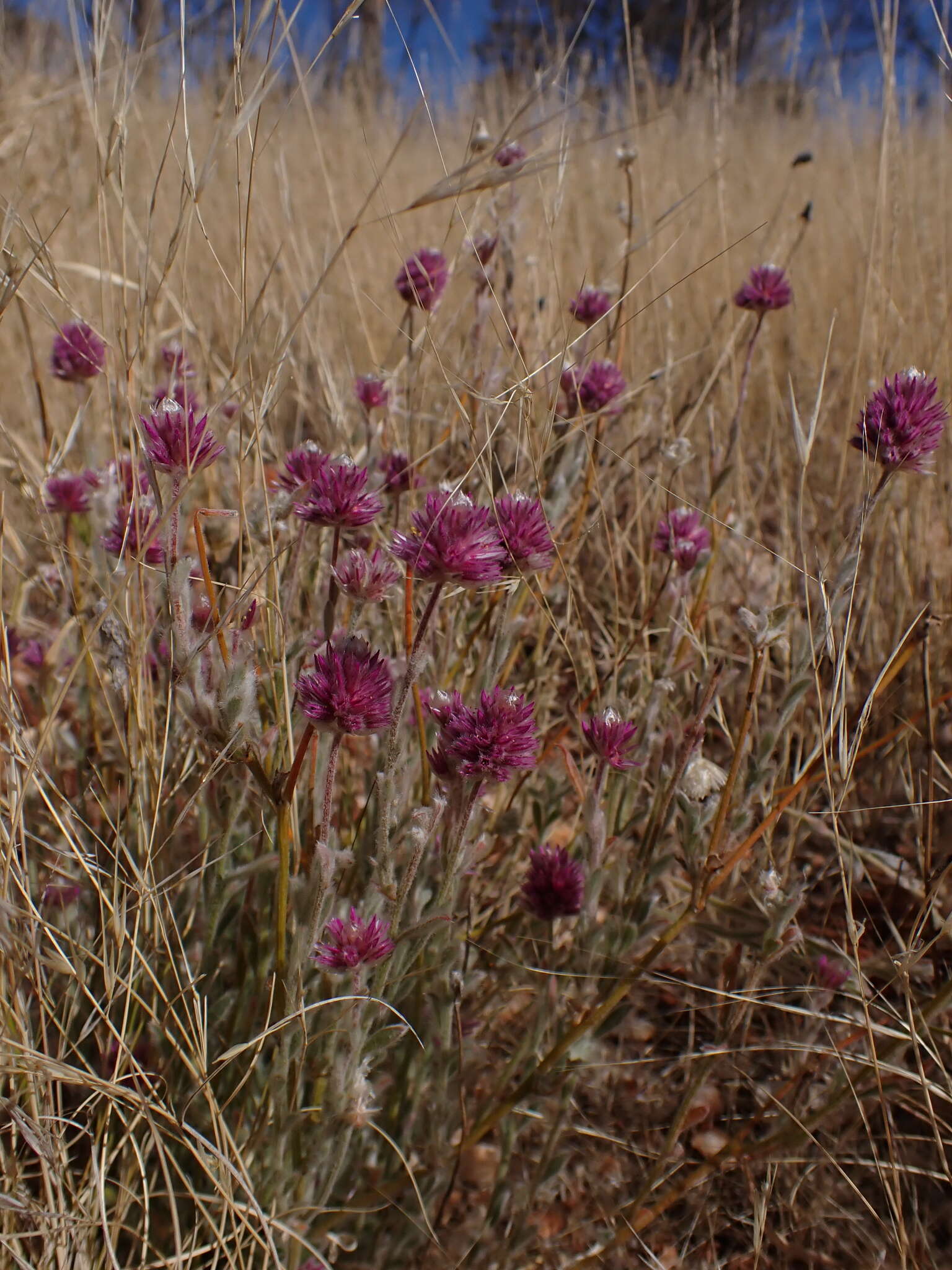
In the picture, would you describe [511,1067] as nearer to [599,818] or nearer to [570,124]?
[599,818]

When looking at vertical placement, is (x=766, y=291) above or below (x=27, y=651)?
above

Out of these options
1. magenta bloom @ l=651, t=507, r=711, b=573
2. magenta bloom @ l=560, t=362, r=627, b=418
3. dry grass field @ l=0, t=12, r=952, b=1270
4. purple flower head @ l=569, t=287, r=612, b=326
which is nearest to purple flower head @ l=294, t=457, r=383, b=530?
dry grass field @ l=0, t=12, r=952, b=1270

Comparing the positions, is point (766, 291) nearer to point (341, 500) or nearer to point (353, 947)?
point (341, 500)

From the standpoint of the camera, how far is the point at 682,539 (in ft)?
4.32

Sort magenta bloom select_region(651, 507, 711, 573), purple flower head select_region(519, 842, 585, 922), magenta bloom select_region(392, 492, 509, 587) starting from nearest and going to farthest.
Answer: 1. magenta bloom select_region(392, 492, 509, 587)
2. purple flower head select_region(519, 842, 585, 922)
3. magenta bloom select_region(651, 507, 711, 573)

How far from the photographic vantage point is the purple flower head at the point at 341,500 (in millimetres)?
907

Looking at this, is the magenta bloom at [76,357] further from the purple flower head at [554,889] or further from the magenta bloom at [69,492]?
the purple flower head at [554,889]

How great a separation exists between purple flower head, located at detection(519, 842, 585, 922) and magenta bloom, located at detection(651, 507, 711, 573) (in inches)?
16.5

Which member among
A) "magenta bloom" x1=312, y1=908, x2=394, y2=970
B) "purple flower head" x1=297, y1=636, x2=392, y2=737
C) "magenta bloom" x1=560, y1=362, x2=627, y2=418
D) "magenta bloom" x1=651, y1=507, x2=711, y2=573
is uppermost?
"magenta bloom" x1=560, y1=362, x2=627, y2=418

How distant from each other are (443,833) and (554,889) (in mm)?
141

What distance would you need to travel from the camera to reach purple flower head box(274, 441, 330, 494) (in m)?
1.04

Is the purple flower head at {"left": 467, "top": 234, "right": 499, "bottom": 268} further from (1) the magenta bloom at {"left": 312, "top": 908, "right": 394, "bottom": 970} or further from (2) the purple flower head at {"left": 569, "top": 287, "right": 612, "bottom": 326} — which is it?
(1) the magenta bloom at {"left": 312, "top": 908, "right": 394, "bottom": 970}

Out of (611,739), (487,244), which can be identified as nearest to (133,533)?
(611,739)

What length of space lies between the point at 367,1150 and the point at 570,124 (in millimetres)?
1296
